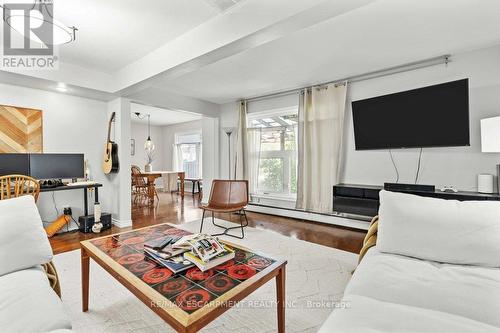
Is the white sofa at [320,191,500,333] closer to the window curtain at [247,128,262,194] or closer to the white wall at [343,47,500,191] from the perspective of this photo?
the white wall at [343,47,500,191]

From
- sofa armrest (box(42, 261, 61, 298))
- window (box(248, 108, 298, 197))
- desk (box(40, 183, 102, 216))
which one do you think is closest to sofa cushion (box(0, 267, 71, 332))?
sofa armrest (box(42, 261, 61, 298))

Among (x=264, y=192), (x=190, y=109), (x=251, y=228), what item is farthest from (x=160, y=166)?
(x=251, y=228)

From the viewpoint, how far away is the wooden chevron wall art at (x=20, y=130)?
10.1 ft

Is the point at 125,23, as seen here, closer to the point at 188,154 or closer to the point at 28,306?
the point at 28,306

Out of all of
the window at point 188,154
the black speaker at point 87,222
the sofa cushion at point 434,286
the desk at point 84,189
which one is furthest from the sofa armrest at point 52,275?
the window at point 188,154

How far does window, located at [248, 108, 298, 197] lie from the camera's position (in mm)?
4562

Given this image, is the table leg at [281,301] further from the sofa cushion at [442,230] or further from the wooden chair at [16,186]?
the wooden chair at [16,186]

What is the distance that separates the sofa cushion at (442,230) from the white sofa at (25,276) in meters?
1.79

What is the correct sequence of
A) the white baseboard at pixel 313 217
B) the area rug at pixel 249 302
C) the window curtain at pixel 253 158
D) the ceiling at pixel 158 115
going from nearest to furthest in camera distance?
the area rug at pixel 249 302, the white baseboard at pixel 313 217, the window curtain at pixel 253 158, the ceiling at pixel 158 115

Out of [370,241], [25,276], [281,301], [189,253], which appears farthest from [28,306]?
[370,241]

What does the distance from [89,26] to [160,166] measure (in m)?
6.84

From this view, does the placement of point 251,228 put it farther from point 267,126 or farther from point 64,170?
point 64,170

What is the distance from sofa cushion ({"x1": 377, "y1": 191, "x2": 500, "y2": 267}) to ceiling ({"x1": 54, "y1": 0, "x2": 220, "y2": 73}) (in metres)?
2.20

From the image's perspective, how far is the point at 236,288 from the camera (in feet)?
3.85
